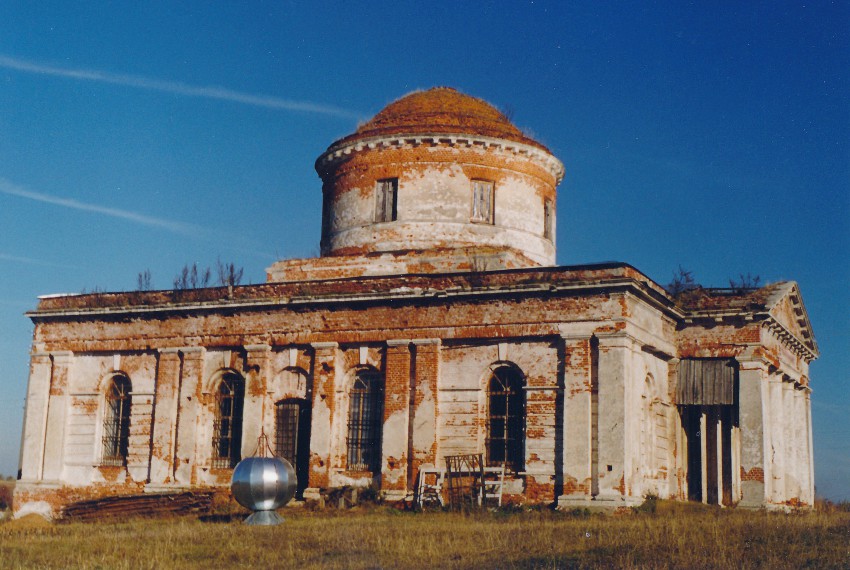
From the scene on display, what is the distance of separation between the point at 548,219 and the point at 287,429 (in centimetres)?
888

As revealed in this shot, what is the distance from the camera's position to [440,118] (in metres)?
27.7

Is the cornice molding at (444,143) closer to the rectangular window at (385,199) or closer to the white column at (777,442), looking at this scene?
the rectangular window at (385,199)

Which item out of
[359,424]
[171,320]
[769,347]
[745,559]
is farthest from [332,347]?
[745,559]

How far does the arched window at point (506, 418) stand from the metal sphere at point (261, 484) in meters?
4.76

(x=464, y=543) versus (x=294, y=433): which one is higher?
(x=294, y=433)

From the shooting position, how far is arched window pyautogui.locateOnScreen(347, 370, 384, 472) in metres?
24.1

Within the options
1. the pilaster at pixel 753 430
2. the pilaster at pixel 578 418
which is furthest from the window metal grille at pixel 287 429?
the pilaster at pixel 753 430

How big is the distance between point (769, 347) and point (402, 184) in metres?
9.75

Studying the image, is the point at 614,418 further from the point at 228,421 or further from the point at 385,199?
the point at 228,421

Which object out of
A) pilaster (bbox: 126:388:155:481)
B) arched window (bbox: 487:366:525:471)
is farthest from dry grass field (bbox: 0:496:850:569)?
pilaster (bbox: 126:388:155:481)

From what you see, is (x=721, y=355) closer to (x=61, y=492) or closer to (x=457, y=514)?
(x=457, y=514)

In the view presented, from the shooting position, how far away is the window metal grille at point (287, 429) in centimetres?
2495

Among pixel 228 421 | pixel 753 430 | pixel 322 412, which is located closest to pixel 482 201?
pixel 322 412

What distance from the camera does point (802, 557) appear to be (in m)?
14.6
